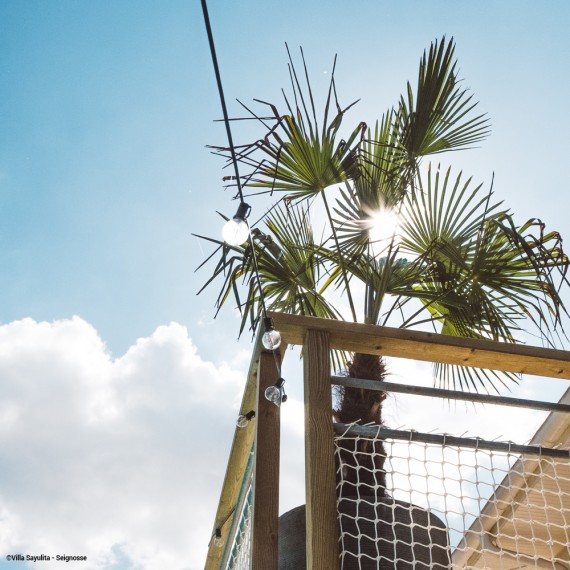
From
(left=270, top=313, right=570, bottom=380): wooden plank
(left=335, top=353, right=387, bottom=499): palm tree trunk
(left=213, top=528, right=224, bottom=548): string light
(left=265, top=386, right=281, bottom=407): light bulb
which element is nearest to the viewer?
(left=265, top=386, right=281, bottom=407): light bulb

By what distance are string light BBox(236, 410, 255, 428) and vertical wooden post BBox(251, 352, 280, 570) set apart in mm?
232

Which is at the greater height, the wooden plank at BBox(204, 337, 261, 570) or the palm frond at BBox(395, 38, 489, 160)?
the palm frond at BBox(395, 38, 489, 160)

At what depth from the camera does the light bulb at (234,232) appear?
4.96 ft

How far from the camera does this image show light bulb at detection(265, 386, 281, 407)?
1447mm

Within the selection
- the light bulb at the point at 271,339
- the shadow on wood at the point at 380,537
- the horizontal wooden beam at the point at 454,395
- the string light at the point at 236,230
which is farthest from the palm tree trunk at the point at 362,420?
the string light at the point at 236,230

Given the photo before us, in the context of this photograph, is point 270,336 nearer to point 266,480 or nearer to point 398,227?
point 266,480

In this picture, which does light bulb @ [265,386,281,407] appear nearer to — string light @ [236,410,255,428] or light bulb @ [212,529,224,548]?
string light @ [236,410,255,428]

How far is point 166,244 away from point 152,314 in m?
2.21

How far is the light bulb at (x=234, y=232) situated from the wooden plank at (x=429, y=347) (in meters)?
0.22

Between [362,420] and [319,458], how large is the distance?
774mm

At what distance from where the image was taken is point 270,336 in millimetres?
1466

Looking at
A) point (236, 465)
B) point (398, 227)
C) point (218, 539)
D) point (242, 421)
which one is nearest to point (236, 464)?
point (236, 465)

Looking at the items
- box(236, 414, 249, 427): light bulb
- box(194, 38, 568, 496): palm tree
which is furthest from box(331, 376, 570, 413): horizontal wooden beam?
box(194, 38, 568, 496): palm tree

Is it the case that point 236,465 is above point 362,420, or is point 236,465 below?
below
